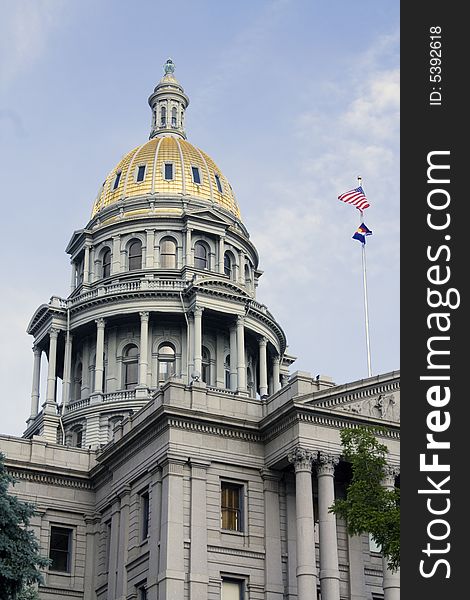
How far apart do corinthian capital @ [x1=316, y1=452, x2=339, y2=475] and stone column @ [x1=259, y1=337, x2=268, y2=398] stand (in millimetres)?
28125

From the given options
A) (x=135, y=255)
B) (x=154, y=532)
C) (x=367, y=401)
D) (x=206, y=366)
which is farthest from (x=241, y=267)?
(x=154, y=532)

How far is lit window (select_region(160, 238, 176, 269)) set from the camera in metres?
78.6

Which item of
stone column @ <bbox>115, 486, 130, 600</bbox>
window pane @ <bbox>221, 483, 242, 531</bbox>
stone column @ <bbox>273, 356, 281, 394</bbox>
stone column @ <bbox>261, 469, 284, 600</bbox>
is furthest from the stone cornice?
stone column @ <bbox>273, 356, 281, 394</bbox>

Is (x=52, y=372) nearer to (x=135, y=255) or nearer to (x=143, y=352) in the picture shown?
(x=143, y=352)

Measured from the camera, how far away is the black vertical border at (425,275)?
1928 centimetres

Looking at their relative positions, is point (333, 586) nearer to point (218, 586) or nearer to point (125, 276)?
point (218, 586)

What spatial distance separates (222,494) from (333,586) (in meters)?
6.17

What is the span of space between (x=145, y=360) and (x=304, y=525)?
95.0ft

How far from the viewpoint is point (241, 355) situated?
73.1 m

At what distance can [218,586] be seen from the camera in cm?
4519

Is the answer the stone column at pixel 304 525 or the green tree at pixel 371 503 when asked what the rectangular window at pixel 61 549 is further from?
the green tree at pixel 371 503

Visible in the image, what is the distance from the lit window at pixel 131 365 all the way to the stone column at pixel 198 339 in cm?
457

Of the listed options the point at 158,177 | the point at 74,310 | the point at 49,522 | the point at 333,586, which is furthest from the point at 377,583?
the point at 158,177

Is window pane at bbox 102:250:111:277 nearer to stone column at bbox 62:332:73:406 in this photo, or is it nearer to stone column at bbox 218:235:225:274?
stone column at bbox 62:332:73:406
